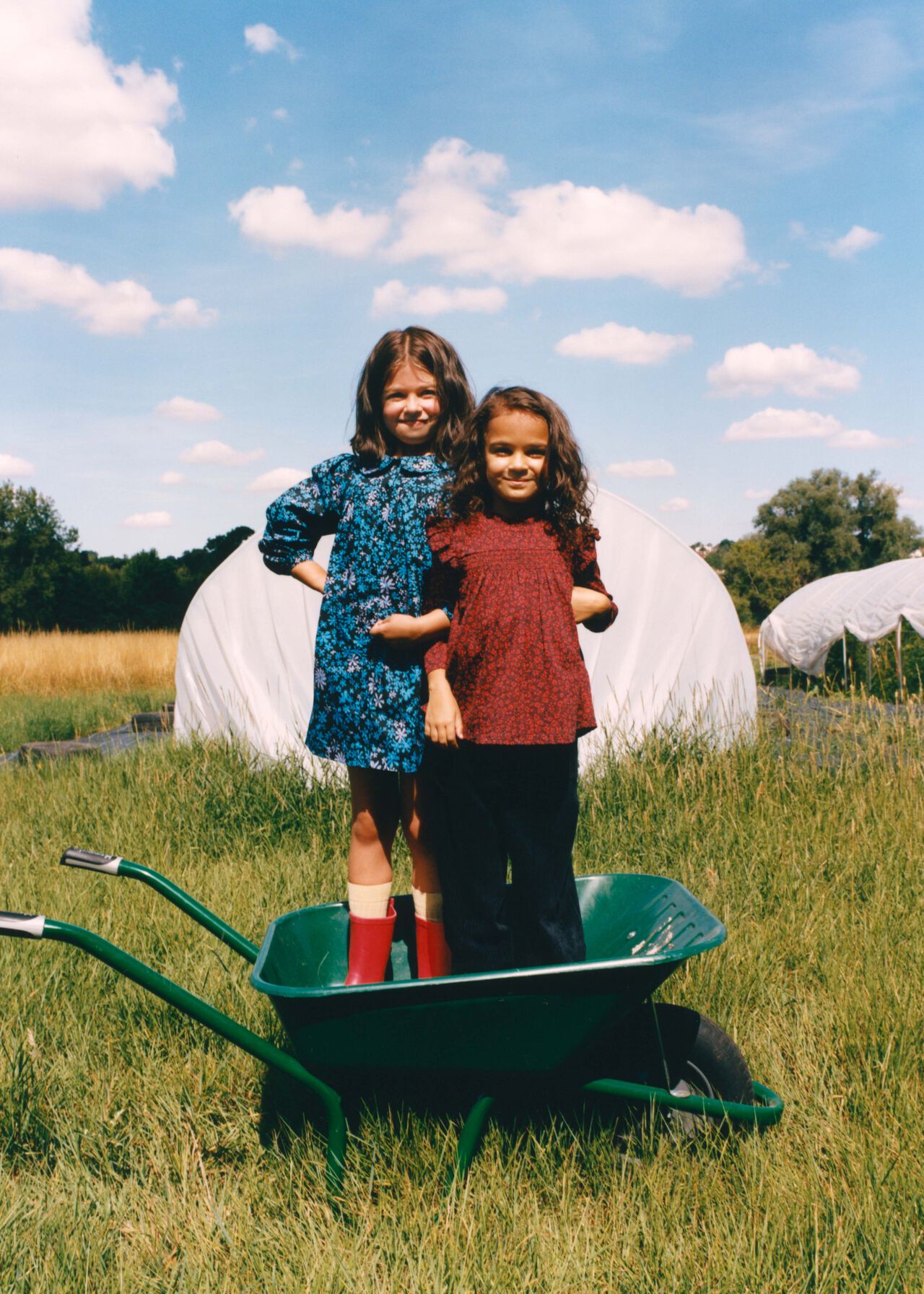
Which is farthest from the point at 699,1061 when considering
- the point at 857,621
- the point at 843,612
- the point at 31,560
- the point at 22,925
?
the point at 31,560

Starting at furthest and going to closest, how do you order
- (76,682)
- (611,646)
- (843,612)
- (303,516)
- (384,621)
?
1. (843,612)
2. (76,682)
3. (611,646)
4. (303,516)
5. (384,621)

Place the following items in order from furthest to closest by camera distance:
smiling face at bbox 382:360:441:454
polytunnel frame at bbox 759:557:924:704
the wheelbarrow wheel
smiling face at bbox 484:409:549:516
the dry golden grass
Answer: polytunnel frame at bbox 759:557:924:704
the dry golden grass
smiling face at bbox 382:360:441:454
smiling face at bbox 484:409:549:516
the wheelbarrow wheel

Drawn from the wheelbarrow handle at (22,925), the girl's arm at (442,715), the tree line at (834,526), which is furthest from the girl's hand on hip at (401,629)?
the tree line at (834,526)

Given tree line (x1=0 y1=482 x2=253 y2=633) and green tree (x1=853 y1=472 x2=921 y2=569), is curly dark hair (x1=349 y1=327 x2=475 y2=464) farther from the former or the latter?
green tree (x1=853 y1=472 x2=921 y2=569)

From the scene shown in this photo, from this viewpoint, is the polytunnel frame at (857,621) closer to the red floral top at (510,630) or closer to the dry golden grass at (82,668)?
the dry golden grass at (82,668)

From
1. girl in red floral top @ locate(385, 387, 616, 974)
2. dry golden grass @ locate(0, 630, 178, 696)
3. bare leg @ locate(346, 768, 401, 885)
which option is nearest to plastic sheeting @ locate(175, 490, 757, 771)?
bare leg @ locate(346, 768, 401, 885)

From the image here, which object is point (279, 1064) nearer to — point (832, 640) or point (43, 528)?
point (832, 640)

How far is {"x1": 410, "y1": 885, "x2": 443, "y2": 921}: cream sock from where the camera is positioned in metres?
2.28

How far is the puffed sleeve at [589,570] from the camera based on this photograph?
217 cm

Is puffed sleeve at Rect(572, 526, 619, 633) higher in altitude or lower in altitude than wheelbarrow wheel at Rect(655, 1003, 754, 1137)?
higher

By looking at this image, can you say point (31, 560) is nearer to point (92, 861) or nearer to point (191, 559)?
point (191, 559)

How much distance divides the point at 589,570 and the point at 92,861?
1319 millimetres

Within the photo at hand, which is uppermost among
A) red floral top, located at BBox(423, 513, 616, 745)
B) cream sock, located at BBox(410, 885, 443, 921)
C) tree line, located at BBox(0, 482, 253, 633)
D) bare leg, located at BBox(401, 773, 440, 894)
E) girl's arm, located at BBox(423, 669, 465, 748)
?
tree line, located at BBox(0, 482, 253, 633)

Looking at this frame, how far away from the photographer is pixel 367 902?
2.28m
